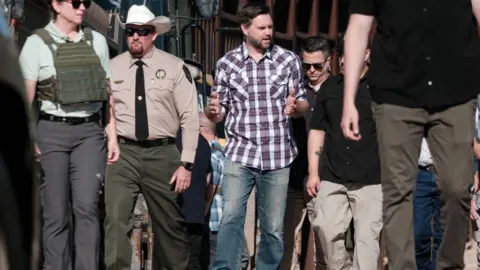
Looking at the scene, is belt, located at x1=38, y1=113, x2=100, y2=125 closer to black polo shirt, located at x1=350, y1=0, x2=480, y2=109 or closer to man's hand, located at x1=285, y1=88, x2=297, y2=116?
man's hand, located at x1=285, y1=88, x2=297, y2=116

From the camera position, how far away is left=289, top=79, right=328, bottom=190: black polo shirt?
9.74 meters

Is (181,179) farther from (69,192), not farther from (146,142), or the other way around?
(69,192)

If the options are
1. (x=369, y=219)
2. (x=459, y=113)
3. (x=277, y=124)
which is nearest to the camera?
(x=459, y=113)

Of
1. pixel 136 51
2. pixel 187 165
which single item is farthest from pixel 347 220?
pixel 136 51

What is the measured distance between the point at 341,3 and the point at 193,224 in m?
22.8

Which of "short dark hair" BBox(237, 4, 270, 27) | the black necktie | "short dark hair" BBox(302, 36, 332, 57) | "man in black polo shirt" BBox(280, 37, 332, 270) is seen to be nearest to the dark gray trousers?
the black necktie

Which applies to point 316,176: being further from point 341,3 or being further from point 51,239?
point 341,3

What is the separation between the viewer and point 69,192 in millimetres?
7801

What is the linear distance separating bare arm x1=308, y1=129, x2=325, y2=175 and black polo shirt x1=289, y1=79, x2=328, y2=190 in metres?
0.74

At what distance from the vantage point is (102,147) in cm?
797


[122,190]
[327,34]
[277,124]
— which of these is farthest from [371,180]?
[327,34]

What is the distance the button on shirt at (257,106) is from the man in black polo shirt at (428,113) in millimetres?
2936

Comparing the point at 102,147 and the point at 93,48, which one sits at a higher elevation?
the point at 93,48

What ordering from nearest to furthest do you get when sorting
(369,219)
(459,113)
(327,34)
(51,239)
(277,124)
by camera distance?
1. (459,113)
2. (51,239)
3. (369,219)
4. (277,124)
5. (327,34)
